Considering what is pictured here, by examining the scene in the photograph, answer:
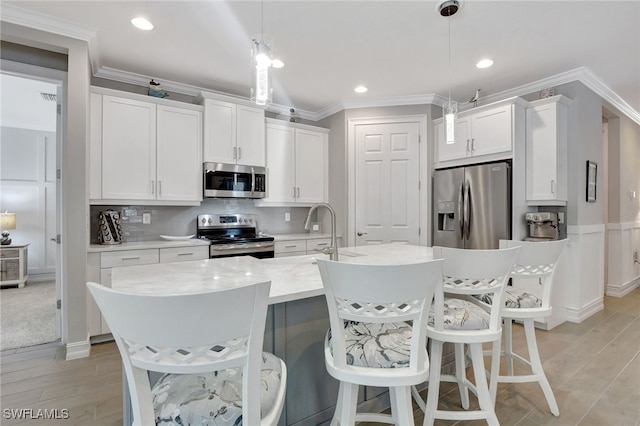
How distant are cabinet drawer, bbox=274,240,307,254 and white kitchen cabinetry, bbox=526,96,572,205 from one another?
255 cm

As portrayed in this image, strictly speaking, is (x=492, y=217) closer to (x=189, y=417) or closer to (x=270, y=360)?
(x=270, y=360)

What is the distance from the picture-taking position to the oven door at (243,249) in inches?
132

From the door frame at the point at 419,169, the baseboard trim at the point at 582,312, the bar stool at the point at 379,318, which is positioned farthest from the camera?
the door frame at the point at 419,169

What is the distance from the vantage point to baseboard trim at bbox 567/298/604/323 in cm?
334

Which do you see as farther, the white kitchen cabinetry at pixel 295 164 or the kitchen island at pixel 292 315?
the white kitchen cabinetry at pixel 295 164

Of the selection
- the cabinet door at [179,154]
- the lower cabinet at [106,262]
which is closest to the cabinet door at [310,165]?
the cabinet door at [179,154]

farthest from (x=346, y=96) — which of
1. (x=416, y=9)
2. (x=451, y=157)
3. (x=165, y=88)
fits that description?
(x=165, y=88)

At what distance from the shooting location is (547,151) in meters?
3.28

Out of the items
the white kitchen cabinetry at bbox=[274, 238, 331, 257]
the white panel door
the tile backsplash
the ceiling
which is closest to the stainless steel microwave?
the tile backsplash

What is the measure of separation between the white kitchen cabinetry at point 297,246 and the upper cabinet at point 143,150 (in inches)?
41.9

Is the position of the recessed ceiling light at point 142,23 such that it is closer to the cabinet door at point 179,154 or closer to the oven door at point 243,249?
the cabinet door at point 179,154

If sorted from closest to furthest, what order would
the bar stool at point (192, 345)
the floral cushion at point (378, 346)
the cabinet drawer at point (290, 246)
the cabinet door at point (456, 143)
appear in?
1. the bar stool at point (192, 345)
2. the floral cushion at point (378, 346)
3. the cabinet door at point (456, 143)
4. the cabinet drawer at point (290, 246)

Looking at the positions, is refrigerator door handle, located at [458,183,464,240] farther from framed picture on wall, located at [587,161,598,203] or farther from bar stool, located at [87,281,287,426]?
bar stool, located at [87,281,287,426]

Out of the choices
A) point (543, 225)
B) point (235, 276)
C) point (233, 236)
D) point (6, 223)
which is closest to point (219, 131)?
point (233, 236)
